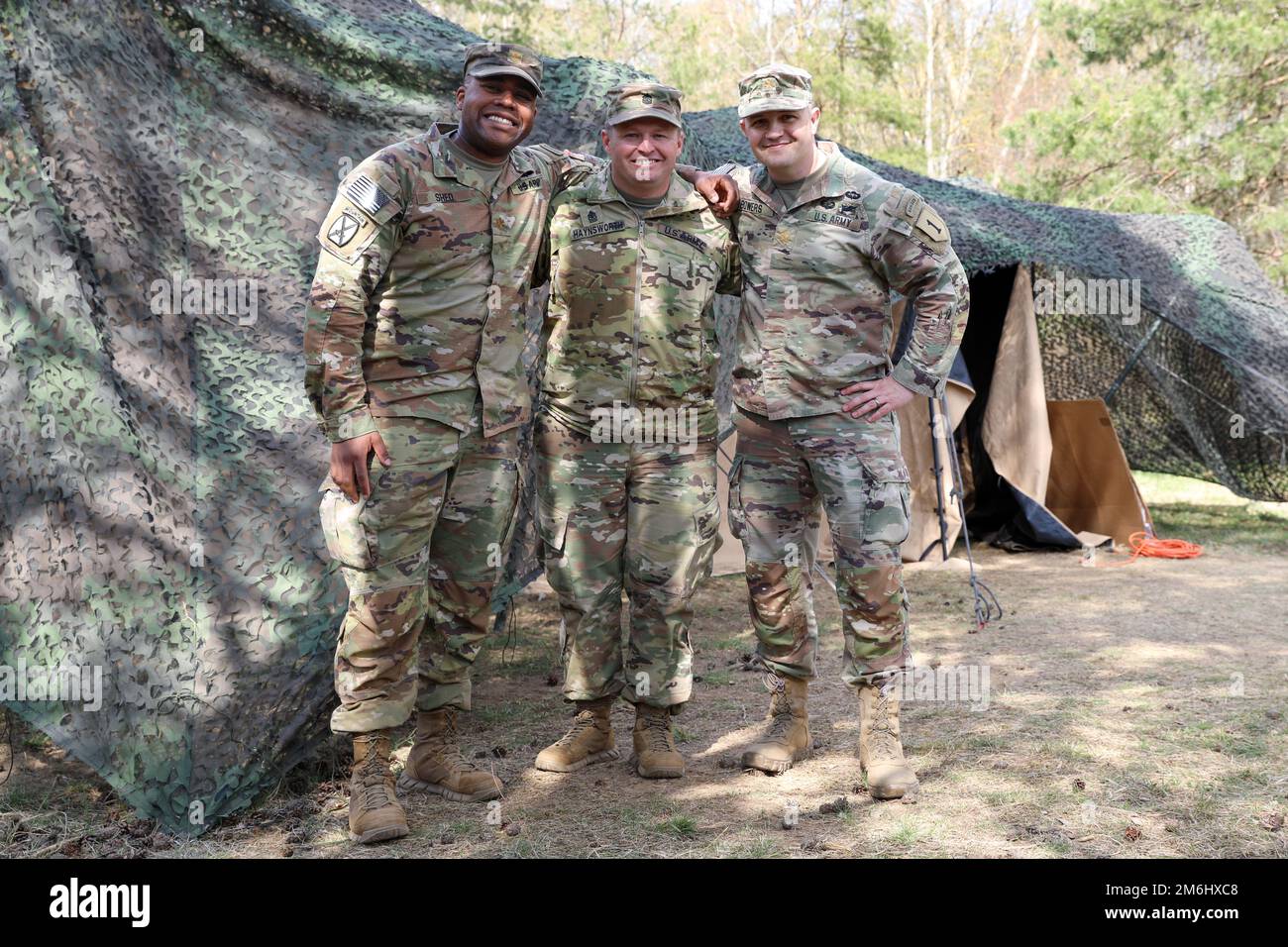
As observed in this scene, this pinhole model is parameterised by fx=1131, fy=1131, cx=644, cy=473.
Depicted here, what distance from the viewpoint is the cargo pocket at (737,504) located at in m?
3.74

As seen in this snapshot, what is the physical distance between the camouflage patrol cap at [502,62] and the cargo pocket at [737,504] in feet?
4.43

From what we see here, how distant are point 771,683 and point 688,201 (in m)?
1.66

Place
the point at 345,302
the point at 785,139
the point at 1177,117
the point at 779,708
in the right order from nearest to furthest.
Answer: the point at 345,302 → the point at 785,139 → the point at 779,708 → the point at 1177,117

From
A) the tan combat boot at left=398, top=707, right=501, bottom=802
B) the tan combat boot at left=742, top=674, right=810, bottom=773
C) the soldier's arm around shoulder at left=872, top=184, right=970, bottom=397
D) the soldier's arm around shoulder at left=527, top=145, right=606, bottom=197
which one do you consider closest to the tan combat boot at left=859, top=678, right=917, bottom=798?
the tan combat boot at left=742, top=674, right=810, bottom=773

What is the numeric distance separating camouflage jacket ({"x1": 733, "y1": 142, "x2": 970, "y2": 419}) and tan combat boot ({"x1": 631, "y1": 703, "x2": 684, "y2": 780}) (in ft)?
3.52

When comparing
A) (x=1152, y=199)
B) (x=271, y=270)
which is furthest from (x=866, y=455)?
(x=1152, y=199)

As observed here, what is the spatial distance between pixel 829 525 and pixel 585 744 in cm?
114

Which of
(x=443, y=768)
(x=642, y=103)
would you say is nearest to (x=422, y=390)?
(x=642, y=103)

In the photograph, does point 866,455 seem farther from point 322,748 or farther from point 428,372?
point 322,748

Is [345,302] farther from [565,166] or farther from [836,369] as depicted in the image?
[836,369]

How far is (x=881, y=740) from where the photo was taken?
363 centimetres

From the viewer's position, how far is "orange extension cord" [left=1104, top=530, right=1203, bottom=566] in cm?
765

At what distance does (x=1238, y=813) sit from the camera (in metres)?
3.40

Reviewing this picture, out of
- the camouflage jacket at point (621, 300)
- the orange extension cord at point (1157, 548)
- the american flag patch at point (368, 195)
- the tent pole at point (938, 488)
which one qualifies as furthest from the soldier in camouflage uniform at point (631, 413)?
the orange extension cord at point (1157, 548)
